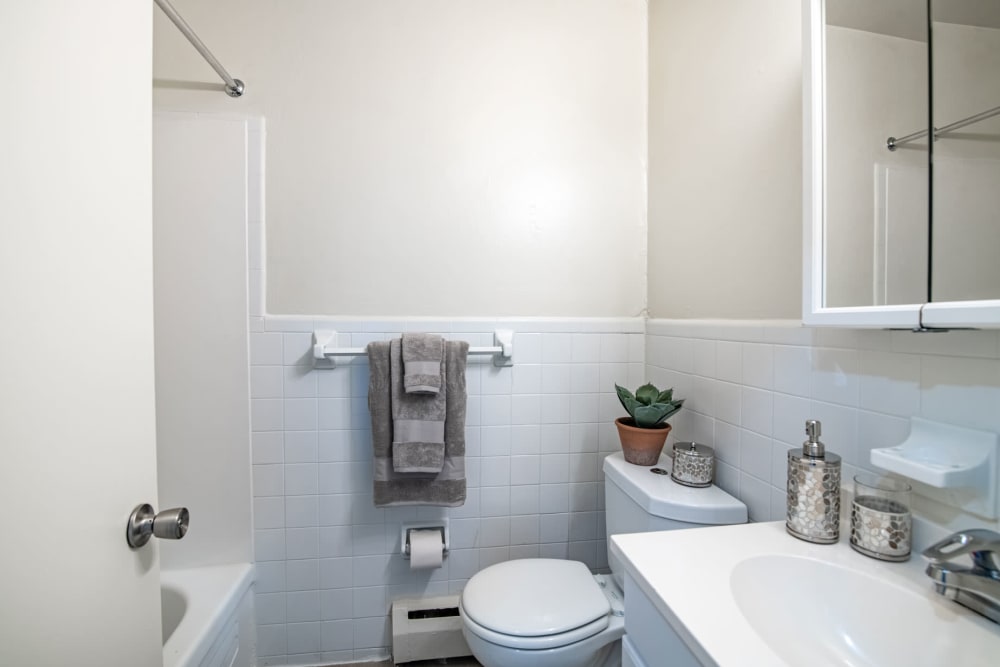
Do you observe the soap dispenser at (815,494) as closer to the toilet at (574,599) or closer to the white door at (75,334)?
the toilet at (574,599)

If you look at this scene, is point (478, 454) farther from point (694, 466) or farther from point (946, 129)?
point (946, 129)

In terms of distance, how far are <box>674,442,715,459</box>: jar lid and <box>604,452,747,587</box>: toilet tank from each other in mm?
84

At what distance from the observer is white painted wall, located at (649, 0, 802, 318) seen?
3.12 feet

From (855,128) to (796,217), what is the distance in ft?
0.74

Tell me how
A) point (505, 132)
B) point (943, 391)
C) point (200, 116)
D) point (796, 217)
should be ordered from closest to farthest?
point (943, 391) < point (796, 217) < point (200, 116) < point (505, 132)

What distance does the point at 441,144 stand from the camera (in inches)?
55.4

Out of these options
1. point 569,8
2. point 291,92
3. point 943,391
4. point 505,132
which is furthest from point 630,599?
point 569,8

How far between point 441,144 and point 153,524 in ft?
4.17

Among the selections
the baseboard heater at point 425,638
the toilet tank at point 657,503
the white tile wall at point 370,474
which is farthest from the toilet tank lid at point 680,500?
the baseboard heater at point 425,638

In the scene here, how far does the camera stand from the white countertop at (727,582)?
0.49 meters

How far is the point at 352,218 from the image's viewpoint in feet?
4.52

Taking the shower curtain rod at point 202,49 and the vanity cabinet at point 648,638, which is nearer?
the vanity cabinet at point 648,638

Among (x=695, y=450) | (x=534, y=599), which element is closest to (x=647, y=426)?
(x=695, y=450)

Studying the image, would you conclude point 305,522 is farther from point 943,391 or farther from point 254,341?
point 943,391
